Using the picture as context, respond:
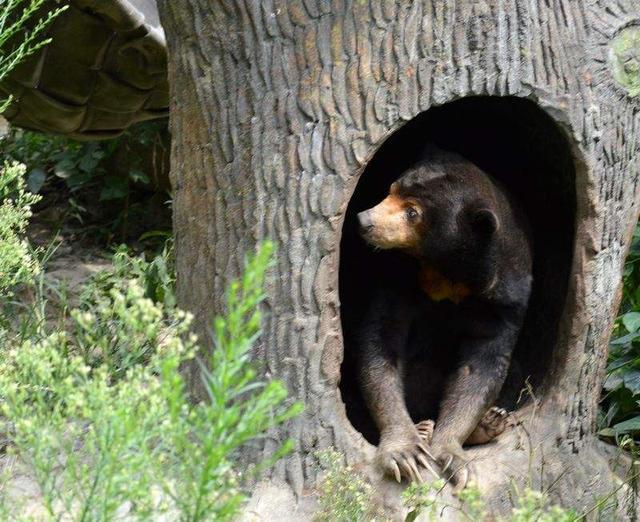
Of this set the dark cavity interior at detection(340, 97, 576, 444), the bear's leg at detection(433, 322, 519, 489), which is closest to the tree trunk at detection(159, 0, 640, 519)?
the bear's leg at detection(433, 322, 519, 489)

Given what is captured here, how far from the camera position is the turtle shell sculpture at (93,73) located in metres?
6.02

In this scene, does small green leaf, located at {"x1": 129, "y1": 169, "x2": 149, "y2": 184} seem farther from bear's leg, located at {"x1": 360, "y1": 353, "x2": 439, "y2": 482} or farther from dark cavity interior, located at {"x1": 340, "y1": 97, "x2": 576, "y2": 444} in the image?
bear's leg, located at {"x1": 360, "y1": 353, "x2": 439, "y2": 482}

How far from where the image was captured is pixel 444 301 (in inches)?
202

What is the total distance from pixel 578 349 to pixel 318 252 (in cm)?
128

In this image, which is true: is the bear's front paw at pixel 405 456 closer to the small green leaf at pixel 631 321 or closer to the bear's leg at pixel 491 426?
the bear's leg at pixel 491 426

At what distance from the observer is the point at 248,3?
14.0 ft

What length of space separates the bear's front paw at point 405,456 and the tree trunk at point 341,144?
0.23 ft

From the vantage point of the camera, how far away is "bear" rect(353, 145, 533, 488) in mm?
4750

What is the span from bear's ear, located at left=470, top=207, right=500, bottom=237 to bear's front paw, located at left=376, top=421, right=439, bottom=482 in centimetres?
90

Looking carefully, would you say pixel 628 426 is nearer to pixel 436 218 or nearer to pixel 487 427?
pixel 487 427

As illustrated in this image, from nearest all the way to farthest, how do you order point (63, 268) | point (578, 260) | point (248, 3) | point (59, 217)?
point (248, 3)
point (578, 260)
point (63, 268)
point (59, 217)

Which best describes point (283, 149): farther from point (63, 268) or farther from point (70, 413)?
point (63, 268)

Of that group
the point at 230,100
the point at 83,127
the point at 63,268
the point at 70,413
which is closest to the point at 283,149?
the point at 230,100

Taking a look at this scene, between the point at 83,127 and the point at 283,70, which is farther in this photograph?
the point at 83,127
